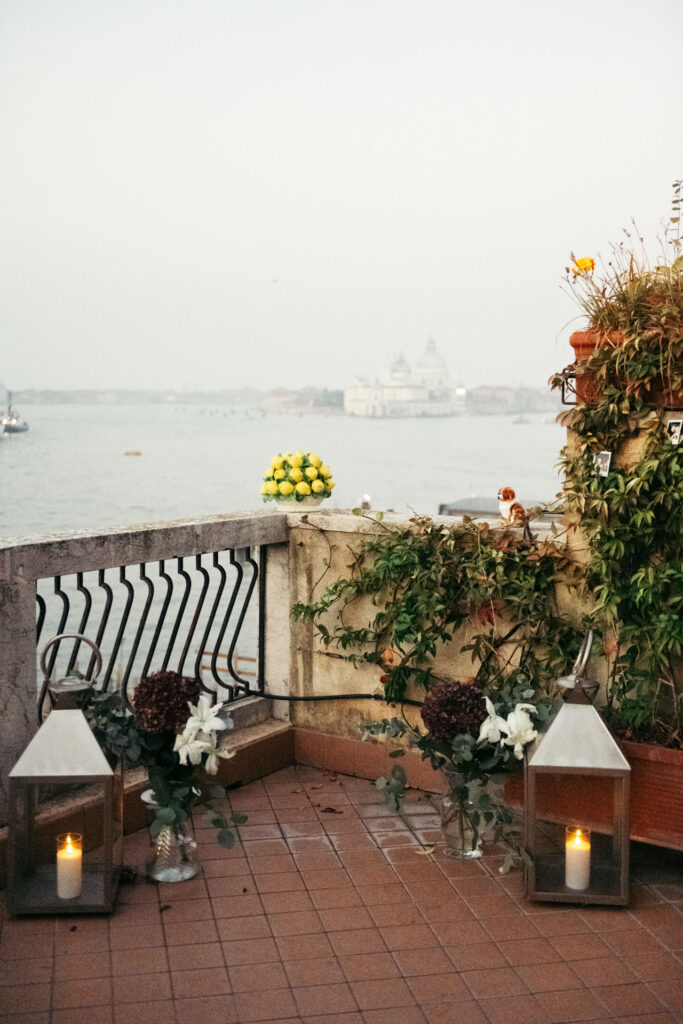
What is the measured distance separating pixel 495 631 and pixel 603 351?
4.28 ft

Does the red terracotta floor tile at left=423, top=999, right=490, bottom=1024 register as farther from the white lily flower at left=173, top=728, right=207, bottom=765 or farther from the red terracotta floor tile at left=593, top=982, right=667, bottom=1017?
the white lily flower at left=173, top=728, right=207, bottom=765

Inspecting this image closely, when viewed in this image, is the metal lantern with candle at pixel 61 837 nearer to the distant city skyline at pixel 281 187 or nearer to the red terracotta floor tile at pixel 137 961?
the red terracotta floor tile at pixel 137 961

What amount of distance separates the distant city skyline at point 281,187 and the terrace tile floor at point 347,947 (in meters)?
54.5

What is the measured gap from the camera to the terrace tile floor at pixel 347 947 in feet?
9.65

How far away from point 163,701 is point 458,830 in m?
1.36

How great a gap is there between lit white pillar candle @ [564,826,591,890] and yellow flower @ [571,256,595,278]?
2.15 metres

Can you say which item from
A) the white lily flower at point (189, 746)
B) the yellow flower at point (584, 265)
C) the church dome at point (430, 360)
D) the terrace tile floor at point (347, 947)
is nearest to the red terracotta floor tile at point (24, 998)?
the terrace tile floor at point (347, 947)

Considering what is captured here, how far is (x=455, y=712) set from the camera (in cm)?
376

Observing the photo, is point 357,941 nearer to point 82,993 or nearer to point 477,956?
point 477,956

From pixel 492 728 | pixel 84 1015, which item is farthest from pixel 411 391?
pixel 84 1015

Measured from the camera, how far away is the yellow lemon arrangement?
497 centimetres

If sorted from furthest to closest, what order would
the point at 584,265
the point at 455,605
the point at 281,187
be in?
1. the point at 281,187
2. the point at 455,605
3. the point at 584,265

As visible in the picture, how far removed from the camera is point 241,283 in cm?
8762

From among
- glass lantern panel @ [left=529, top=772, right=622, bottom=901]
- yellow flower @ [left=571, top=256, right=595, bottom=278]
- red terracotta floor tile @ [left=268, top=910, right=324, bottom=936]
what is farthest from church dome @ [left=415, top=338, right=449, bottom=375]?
red terracotta floor tile @ [left=268, top=910, right=324, bottom=936]
